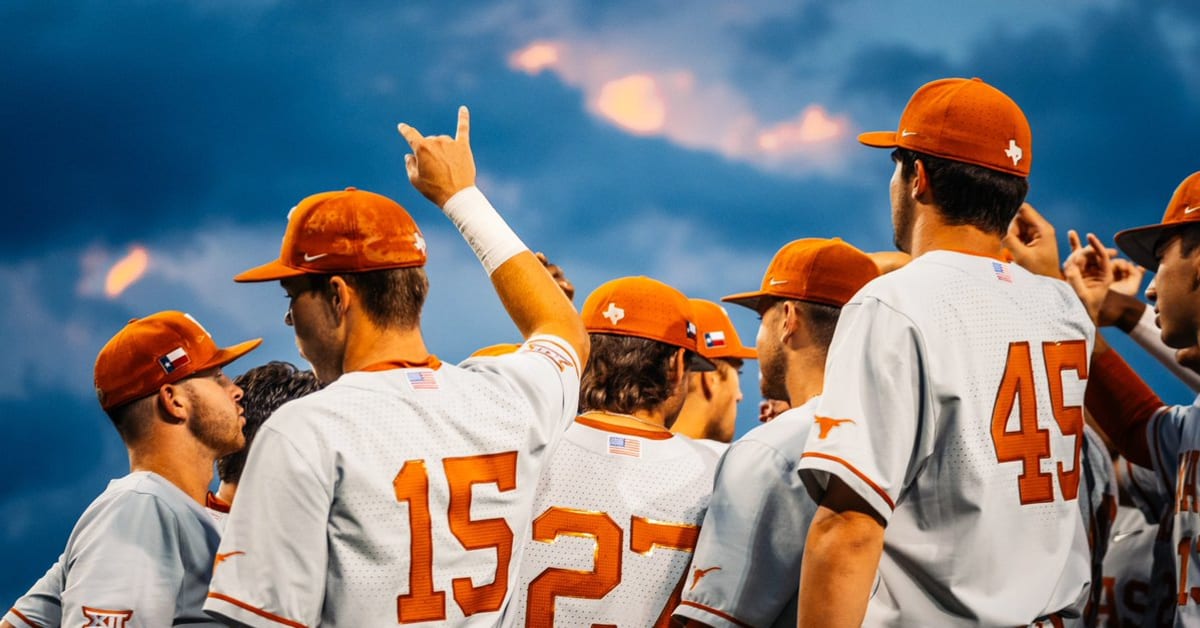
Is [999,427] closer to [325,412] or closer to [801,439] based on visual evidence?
[801,439]

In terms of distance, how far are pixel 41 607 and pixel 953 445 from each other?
3094 mm

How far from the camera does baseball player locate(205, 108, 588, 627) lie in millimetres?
2326

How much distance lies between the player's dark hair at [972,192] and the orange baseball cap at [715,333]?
2191 mm

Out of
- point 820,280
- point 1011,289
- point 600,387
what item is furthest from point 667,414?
point 1011,289

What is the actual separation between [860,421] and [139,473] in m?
2.20

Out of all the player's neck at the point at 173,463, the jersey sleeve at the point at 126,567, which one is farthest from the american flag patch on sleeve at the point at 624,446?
the player's neck at the point at 173,463

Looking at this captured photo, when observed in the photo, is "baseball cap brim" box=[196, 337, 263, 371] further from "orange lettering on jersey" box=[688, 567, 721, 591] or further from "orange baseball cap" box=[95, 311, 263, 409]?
"orange lettering on jersey" box=[688, 567, 721, 591]

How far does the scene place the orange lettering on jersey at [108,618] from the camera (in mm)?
2947

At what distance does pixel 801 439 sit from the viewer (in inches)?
116

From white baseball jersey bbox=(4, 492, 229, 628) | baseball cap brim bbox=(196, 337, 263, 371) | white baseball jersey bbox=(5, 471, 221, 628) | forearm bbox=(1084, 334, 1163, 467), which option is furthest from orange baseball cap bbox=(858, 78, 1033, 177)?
white baseball jersey bbox=(4, 492, 229, 628)

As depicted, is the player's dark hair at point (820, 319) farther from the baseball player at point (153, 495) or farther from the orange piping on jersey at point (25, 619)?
the orange piping on jersey at point (25, 619)

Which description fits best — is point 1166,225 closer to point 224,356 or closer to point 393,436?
point 393,436

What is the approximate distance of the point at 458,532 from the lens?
2.49 metres

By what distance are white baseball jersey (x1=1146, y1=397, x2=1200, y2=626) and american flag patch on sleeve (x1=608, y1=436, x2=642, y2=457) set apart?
58.7 inches
